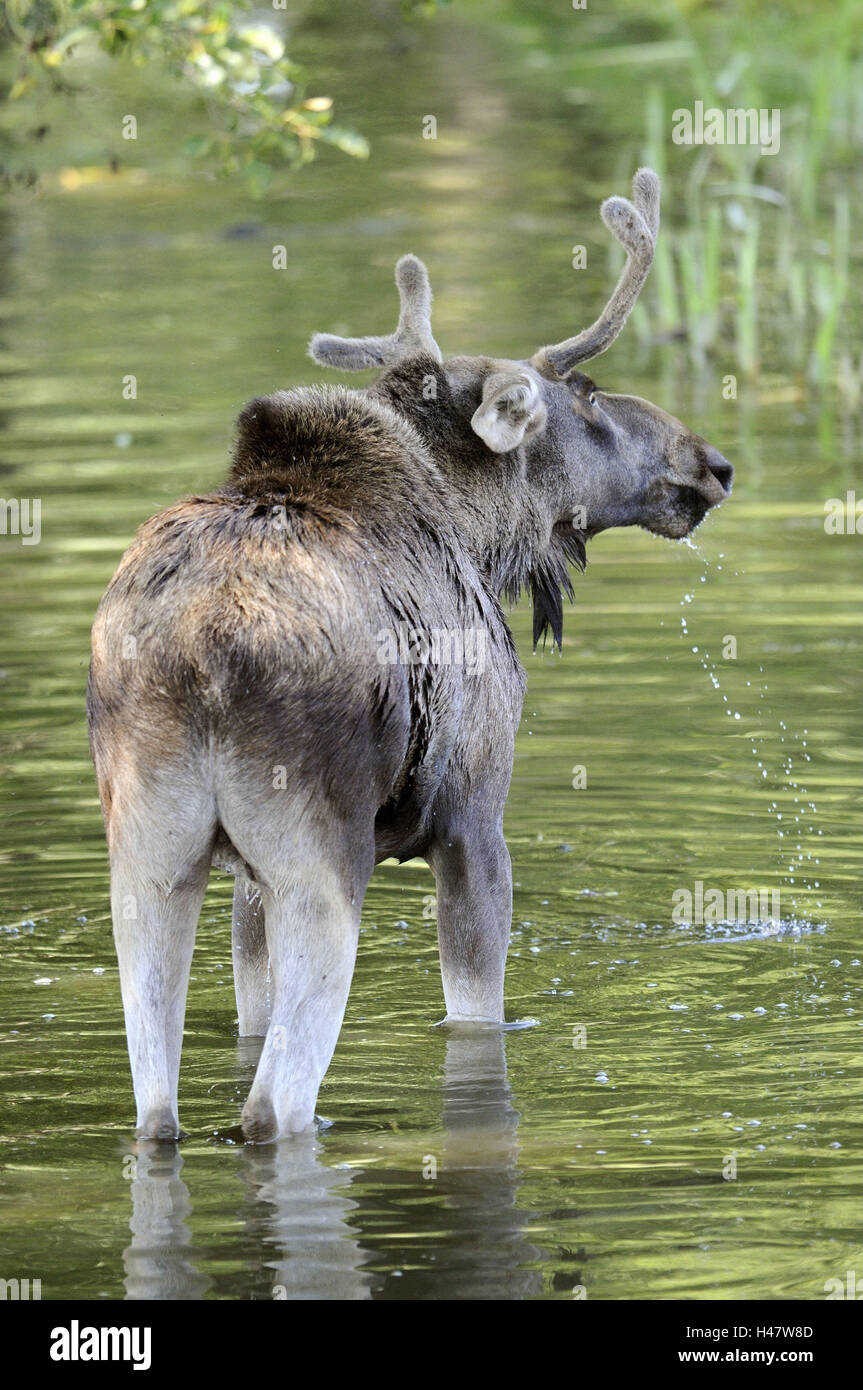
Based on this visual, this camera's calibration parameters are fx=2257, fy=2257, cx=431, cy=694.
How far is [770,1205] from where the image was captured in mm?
5441

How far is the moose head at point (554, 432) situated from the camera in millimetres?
6480

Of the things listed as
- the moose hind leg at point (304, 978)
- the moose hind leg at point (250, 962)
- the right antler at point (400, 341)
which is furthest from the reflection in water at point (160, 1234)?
the right antler at point (400, 341)

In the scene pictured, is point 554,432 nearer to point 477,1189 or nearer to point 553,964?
point 553,964

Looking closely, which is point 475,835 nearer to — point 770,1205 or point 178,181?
point 770,1205

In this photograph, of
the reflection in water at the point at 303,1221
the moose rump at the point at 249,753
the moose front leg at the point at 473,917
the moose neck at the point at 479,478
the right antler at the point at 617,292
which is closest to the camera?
the reflection in water at the point at 303,1221

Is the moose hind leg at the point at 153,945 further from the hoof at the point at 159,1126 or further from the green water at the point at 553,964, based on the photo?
the green water at the point at 553,964

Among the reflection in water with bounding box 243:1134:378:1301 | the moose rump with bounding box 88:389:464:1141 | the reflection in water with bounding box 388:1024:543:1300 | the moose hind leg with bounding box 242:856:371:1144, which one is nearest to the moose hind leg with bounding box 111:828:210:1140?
the moose rump with bounding box 88:389:464:1141

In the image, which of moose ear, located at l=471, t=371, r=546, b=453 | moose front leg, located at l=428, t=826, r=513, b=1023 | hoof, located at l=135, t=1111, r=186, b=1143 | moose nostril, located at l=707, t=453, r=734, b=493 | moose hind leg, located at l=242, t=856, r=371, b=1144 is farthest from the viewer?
moose nostril, located at l=707, t=453, r=734, b=493

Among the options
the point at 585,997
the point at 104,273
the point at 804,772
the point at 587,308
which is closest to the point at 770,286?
the point at 587,308

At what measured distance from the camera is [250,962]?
6.60 metres

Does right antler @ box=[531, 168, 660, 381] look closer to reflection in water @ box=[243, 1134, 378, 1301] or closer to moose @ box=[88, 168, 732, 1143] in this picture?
moose @ box=[88, 168, 732, 1143]

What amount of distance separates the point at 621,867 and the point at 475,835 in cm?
201

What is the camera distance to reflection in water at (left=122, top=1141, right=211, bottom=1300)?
16.6 ft

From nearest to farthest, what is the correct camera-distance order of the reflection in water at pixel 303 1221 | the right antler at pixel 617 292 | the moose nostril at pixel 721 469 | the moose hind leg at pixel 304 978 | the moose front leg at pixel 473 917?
the reflection in water at pixel 303 1221, the moose hind leg at pixel 304 978, the moose front leg at pixel 473 917, the right antler at pixel 617 292, the moose nostril at pixel 721 469
